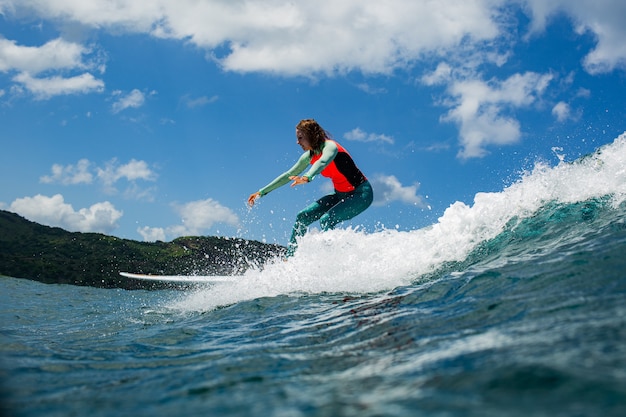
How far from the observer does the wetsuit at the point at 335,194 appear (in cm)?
895

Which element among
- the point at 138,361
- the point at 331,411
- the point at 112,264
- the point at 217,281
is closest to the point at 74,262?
the point at 112,264

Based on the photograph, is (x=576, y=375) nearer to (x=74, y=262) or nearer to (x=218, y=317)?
(x=218, y=317)

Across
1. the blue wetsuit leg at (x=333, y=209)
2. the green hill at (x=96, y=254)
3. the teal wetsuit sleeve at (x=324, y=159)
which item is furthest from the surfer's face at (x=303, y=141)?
the green hill at (x=96, y=254)

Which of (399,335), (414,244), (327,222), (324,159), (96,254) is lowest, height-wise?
(399,335)

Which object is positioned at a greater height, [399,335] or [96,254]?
[96,254]

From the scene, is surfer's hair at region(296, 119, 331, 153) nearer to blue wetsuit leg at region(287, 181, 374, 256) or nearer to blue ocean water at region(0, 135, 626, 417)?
blue wetsuit leg at region(287, 181, 374, 256)

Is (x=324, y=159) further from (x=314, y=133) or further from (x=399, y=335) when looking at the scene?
(x=399, y=335)

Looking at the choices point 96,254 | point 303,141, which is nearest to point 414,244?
point 303,141

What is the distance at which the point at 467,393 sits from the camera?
1.97 metres

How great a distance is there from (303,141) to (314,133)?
26 centimetres

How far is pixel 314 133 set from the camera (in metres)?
8.84

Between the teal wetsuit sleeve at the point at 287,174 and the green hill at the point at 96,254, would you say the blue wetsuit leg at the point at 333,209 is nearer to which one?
the teal wetsuit sleeve at the point at 287,174

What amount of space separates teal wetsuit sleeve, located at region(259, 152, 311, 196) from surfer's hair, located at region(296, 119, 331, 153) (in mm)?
252

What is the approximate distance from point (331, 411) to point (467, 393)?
570 mm
